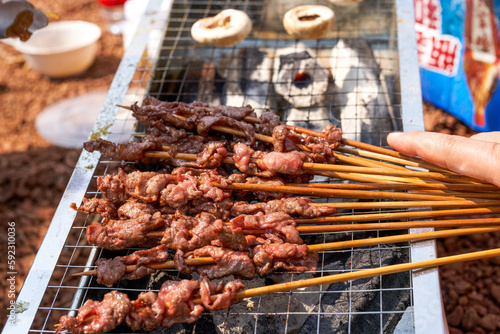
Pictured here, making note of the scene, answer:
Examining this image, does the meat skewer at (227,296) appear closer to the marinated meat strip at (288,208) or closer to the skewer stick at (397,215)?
the skewer stick at (397,215)

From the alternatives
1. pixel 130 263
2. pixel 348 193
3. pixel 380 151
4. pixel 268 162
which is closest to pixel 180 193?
pixel 130 263

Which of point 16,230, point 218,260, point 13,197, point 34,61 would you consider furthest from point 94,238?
point 34,61

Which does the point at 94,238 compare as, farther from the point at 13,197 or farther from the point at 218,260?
the point at 13,197

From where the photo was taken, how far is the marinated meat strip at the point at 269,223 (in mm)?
2894

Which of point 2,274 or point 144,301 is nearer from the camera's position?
point 144,301

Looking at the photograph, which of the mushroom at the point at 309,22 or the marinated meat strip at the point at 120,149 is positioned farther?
the mushroom at the point at 309,22

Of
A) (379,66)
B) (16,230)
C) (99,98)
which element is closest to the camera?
(379,66)

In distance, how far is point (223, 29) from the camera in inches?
178

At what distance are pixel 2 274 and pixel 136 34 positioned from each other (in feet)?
12.1

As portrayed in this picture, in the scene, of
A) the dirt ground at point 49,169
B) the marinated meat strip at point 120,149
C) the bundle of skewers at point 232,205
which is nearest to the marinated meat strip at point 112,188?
the bundle of skewers at point 232,205

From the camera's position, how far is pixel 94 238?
9.55ft

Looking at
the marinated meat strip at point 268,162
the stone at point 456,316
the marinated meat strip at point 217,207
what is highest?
the marinated meat strip at point 268,162

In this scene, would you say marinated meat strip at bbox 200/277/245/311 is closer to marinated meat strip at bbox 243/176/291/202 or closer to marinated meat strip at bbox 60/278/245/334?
marinated meat strip at bbox 60/278/245/334

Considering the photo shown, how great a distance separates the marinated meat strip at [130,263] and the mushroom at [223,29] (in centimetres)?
259
